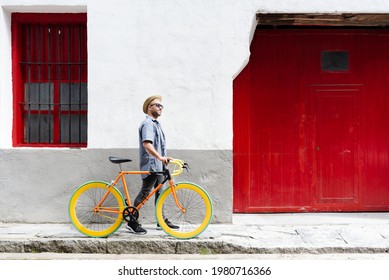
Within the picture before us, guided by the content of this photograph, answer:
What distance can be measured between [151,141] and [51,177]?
1.86 m

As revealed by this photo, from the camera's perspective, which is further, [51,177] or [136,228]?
[51,177]

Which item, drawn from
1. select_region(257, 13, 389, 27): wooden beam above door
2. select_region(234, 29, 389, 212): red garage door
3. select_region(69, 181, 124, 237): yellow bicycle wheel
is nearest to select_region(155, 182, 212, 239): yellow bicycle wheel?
A: select_region(69, 181, 124, 237): yellow bicycle wheel

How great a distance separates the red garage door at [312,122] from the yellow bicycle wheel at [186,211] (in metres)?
1.59

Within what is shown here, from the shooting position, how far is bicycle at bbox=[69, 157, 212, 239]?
712cm

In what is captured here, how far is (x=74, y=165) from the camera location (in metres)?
8.06

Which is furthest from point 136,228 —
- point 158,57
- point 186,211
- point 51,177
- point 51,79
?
point 51,79

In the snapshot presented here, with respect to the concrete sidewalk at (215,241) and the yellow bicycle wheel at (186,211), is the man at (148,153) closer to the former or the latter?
the yellow bicycle wheel at (186,211)

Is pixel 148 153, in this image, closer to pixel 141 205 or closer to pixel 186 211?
pixel 141 205

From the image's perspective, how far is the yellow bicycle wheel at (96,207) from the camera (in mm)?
7195

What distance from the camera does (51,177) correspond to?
8.07 meters

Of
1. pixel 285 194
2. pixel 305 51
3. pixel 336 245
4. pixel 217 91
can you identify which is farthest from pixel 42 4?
pixel 336 245

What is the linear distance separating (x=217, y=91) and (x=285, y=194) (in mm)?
2070

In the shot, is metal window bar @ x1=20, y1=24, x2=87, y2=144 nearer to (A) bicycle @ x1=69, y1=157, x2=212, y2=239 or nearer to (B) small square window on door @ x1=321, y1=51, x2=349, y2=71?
(A) bicycle @ x1=69, y1=157, x2=212, y2=239

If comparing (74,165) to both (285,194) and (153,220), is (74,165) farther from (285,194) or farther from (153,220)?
(285,194)
